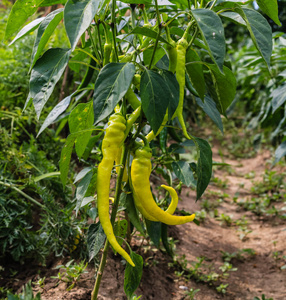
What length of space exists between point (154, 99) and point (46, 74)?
0.26 m

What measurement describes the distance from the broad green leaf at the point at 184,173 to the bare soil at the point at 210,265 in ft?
1.42

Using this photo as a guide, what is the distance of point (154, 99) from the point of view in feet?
2.26

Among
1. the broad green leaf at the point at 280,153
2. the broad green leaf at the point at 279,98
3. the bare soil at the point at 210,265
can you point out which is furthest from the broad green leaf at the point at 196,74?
the broad green leaf at the point at 280,153

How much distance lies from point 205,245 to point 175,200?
4.45ft

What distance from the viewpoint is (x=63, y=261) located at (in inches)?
53.5

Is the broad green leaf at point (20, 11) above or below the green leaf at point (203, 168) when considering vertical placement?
above

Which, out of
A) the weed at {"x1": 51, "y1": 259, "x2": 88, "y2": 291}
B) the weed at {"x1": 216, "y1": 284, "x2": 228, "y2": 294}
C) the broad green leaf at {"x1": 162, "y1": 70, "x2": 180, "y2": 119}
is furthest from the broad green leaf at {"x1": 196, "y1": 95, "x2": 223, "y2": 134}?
the weed at {"x1": 216, "y1": 284, "x2": 228, "y2": 294}

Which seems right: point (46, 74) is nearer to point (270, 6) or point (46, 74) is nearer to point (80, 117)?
point (80, 117)

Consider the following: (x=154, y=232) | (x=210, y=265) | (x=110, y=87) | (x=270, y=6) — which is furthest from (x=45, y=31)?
(x=210, y=265)

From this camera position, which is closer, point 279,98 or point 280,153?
point 279,98

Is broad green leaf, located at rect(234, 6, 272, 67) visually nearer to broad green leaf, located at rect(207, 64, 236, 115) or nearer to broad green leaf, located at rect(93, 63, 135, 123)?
broad green leaf, located at rect(207, 64, 236, 115)

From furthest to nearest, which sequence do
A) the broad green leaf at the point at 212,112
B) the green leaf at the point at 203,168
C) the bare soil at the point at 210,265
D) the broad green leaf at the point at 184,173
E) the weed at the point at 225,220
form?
1. the weed at the point at 225,220
2. the bare soil at the point at 210,265
3. the broad green leaf at the point at 184,173
4. the broad green leaf at the point at 212,112
5. the green leaf at the point at 203,168

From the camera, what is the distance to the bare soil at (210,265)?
1276 mm

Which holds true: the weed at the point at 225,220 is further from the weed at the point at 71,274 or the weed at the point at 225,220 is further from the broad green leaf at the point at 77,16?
the broad green leaf at the point at 77,16
